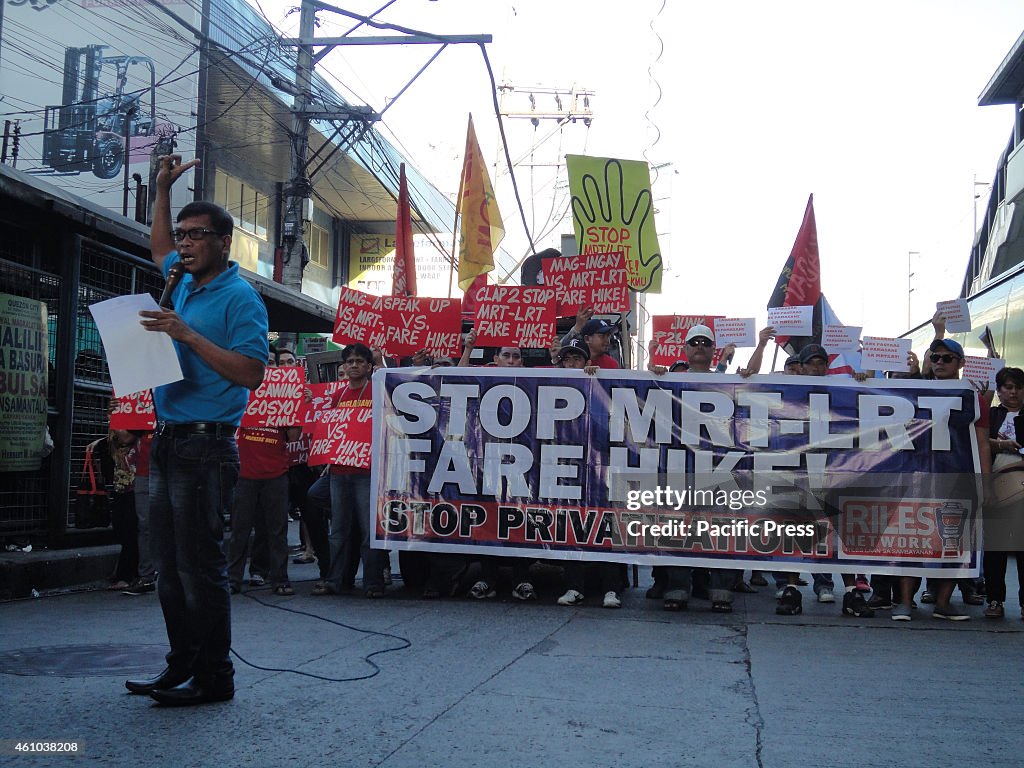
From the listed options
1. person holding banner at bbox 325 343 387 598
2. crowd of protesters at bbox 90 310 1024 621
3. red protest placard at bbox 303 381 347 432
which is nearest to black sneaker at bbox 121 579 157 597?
crowd of protesters at bbox 90 310 1024 621

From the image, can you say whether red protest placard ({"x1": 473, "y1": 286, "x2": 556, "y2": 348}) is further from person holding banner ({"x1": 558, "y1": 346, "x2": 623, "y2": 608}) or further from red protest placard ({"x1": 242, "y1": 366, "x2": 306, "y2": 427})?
red protest placard ({"x1": 242, "y1": 366, "x2": 306, "y2": 427})

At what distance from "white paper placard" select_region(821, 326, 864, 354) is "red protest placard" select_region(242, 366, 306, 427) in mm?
4797

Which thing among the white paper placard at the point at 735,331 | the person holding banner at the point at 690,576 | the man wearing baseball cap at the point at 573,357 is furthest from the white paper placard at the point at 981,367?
the man wearing baseball cap at the point at 573,357

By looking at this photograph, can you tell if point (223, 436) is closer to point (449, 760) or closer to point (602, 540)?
point (449, 760)

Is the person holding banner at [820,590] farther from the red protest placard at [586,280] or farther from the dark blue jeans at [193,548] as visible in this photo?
the dark blue jeans at [193,548]

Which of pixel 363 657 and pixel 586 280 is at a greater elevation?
pixel 586 280

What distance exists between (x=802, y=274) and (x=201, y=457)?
815cm

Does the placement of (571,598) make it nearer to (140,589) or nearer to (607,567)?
(607,567)

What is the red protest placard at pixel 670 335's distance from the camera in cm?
1489

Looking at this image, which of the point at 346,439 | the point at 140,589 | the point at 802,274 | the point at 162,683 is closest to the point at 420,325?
the point at 346,439

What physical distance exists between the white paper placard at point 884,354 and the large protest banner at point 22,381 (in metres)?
6.85

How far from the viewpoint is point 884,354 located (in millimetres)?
9656

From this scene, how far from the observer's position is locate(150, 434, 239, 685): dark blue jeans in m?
4.37

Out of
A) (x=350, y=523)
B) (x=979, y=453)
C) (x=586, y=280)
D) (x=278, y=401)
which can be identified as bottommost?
(x=350, y=523)
